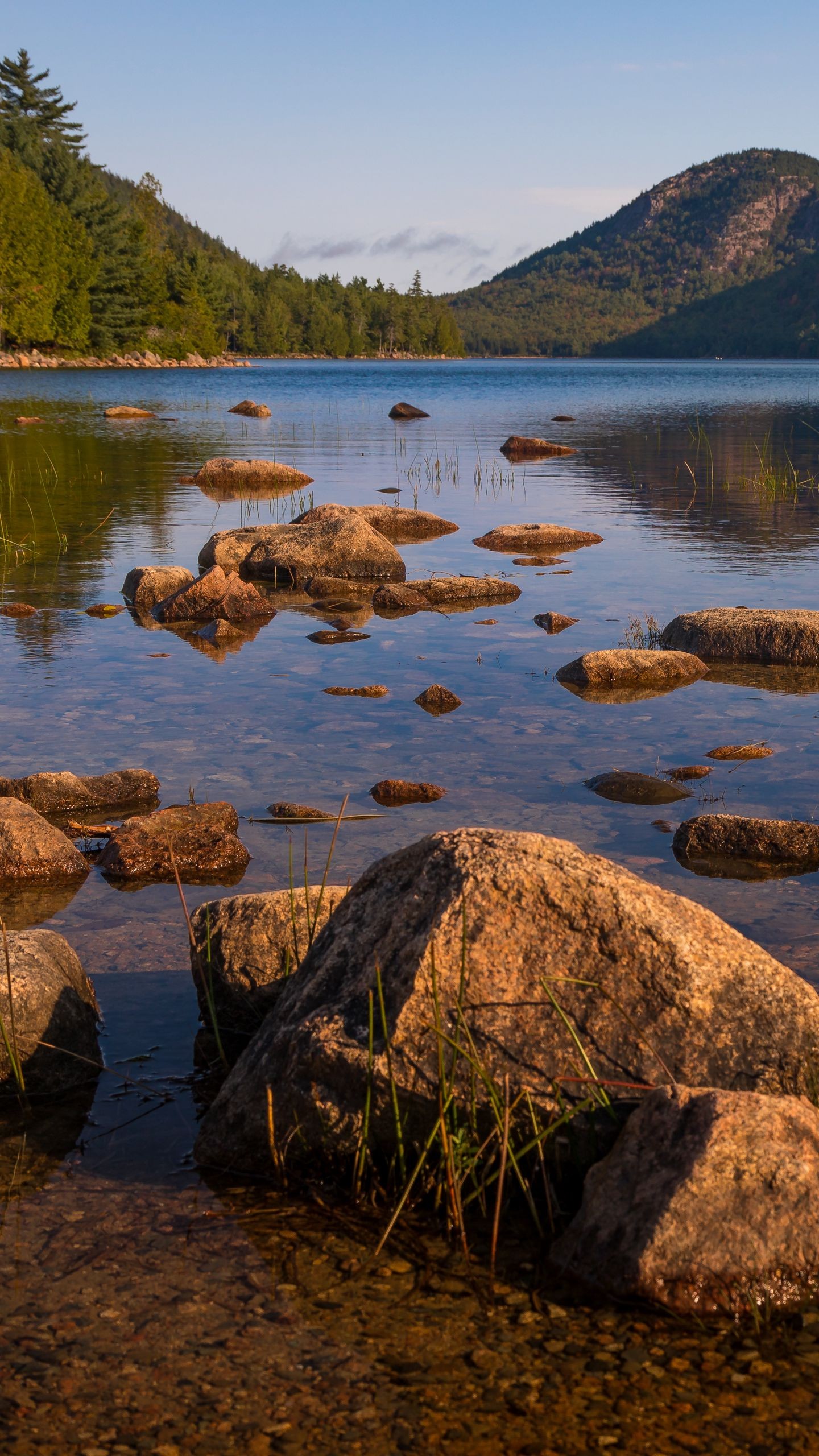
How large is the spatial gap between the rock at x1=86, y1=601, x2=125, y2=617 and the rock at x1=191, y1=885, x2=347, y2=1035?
27.7ft

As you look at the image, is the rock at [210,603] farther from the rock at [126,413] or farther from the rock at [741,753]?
the rock at [126,413]

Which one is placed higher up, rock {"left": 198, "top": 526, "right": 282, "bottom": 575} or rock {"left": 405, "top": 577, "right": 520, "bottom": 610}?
rock {"left": 198, "top": 526, "right": 282, "bottom": 575}

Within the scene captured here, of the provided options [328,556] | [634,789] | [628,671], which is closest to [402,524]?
[328,556]

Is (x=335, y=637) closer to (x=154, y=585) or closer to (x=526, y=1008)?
(x=154, y=585)

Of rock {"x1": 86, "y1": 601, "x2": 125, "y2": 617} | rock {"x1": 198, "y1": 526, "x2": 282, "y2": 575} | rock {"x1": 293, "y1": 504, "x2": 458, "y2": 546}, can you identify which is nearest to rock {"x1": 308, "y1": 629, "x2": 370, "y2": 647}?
rock {"x1": 86, "y1": 601, "x2": 125, "y2": 617}

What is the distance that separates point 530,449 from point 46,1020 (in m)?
28.8

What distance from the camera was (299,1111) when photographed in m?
3.76

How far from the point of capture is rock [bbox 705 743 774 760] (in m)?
7.96

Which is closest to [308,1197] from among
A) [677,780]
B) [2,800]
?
[2,800]

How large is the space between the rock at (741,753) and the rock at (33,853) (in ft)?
13.8

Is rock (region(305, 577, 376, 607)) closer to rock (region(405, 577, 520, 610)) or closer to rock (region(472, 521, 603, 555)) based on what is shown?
rock (region(405, 577, 520, 610))

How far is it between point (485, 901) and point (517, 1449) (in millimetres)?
1504

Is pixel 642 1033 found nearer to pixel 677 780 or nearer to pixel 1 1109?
pixel 1 1109

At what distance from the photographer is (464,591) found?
533 inches
